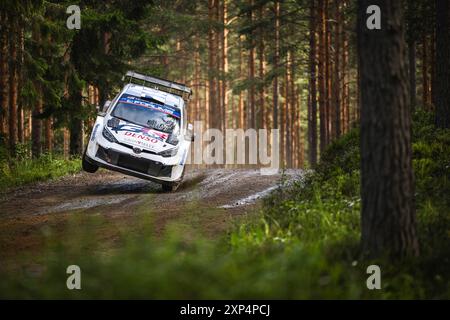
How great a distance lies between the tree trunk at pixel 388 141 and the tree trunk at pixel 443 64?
313 inches

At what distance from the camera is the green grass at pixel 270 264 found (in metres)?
4.75

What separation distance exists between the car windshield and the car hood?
1.01ft

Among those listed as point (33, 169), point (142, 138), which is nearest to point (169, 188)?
point (142, 138)

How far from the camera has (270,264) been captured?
17.1 ft

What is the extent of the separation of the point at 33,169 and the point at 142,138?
5.78 m

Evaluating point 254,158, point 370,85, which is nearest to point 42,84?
point 370,85

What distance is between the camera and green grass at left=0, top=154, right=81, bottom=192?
15.3 metres

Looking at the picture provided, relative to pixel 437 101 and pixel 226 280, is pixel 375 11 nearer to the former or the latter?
pixel 226 280

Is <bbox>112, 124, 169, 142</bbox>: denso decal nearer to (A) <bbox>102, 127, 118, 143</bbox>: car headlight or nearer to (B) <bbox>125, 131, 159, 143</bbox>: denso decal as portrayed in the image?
(B) <bbox>125, 131, 159, 143</bbox>: denso decal

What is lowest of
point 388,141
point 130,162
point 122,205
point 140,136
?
point 122,205

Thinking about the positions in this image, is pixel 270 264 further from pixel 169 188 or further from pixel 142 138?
pixel 169 188

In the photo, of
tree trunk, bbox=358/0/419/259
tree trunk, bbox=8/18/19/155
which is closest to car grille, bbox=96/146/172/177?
tree trunk, bbox=8/18/19/155

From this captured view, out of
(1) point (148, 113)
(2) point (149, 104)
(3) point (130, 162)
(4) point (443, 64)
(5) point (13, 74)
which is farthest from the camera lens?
(5) point (13, 74)
